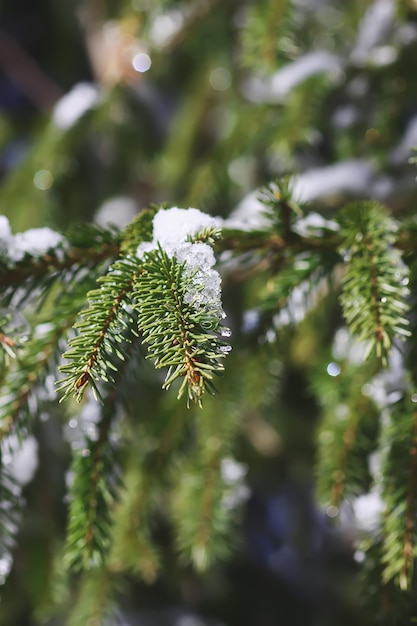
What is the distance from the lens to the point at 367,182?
139 cm

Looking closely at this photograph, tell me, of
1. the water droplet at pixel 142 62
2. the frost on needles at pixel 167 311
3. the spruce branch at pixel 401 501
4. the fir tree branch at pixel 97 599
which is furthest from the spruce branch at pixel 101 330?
the water droplet at pixel 142 62

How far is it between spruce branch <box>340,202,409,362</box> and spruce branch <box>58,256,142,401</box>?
0.30 meters

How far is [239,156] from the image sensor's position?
1.53 metres

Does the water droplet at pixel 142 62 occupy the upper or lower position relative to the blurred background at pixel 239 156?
upper

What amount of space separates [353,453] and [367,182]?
0.67m

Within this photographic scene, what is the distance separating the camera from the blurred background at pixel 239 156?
135 cm

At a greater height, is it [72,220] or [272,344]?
[72,220]

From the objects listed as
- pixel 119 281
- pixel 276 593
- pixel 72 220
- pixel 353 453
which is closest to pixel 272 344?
pixel 353 453

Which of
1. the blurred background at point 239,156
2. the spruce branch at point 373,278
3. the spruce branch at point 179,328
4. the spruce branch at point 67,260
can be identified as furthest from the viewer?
the blurred background at point 239,156

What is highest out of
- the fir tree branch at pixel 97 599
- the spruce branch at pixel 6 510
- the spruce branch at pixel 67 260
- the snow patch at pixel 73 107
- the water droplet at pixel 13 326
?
the snow patch at pixel 73 107

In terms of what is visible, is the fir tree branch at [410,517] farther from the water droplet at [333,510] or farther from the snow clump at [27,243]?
the snow clump at [27,243]

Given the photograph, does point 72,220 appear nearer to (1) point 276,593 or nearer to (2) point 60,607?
(2) point 60,607

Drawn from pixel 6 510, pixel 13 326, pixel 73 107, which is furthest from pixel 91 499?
pixel 73 107

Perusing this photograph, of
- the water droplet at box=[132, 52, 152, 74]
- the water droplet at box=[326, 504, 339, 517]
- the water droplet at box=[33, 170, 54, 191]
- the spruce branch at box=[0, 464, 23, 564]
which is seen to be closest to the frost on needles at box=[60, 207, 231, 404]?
the spruce branch at box=[0, 464, 23, 564]
